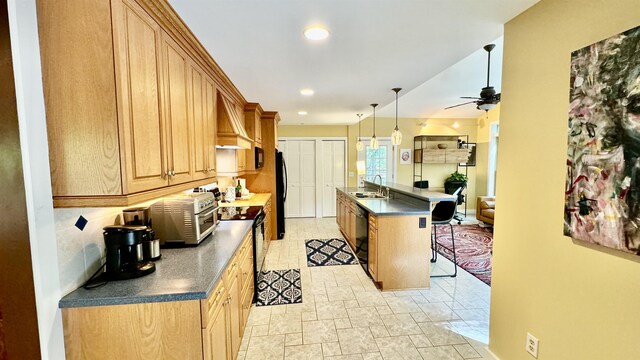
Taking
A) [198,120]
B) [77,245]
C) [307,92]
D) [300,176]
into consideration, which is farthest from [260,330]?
[300,176]

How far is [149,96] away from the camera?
4.60 feet

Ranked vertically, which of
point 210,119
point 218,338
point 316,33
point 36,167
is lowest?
point 218,338

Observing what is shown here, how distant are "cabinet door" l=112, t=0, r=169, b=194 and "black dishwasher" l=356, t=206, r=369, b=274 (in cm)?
248

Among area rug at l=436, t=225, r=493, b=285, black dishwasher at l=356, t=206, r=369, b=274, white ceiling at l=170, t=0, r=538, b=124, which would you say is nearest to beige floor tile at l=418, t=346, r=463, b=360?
black dishwasher at l=356, t=206, r=369, b=274

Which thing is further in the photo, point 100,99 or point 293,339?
point 293,339

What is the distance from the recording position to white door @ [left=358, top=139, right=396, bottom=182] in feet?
22.3

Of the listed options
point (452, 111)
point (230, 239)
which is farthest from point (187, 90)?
point (452, 111)

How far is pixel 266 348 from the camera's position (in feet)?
7.00

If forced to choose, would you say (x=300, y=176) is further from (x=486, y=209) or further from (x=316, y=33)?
(x=316, y=33)

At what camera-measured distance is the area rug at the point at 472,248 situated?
3633 mm

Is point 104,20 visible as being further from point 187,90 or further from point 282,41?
point 282,41

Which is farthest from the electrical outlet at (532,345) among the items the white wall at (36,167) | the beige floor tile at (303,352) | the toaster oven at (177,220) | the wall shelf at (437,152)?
the wall shelf at (437,152)

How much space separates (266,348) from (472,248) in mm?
3827

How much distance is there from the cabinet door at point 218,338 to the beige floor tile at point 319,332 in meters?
0.75
